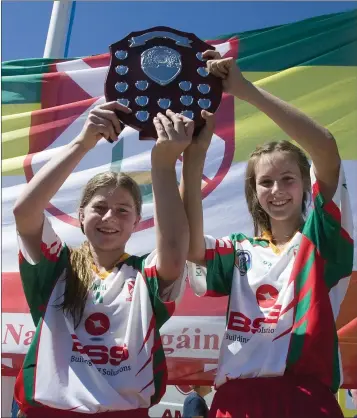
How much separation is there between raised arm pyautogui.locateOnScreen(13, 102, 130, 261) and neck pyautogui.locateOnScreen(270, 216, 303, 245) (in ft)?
2.23

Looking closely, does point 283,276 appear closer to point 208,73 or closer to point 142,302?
point 142,302

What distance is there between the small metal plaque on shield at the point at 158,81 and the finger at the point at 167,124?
54 millimetres

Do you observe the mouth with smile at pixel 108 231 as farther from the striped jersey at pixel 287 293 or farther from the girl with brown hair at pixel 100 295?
the striped jersey at pixel 287 293

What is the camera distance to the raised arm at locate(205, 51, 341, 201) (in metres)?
1.74

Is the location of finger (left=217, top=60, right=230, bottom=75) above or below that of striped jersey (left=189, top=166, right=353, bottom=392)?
above

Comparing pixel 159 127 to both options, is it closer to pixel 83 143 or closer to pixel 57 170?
pixel 83 143

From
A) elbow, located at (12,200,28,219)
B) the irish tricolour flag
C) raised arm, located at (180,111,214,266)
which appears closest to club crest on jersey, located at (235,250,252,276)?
raised arm, located at (180,111,214,266)

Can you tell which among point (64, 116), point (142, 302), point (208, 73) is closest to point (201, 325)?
point (142, 302)

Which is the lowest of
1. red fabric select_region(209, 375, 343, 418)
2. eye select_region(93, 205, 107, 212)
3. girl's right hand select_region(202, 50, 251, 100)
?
red fabric select_region(209, 375, 343, 418)

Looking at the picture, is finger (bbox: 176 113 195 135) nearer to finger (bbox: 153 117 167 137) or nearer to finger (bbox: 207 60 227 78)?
finger (bbox: 153 117 167 137)

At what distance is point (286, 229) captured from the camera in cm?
194

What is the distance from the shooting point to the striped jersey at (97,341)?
1644 mm

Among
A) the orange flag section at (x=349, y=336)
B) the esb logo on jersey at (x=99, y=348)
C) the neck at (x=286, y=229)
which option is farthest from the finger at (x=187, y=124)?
the orange flag section at (x=349, y=336)

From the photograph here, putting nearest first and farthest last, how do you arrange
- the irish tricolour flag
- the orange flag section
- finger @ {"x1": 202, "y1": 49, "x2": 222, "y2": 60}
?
finger @ {"x1": 202, "y1": 49, "x2": 222, "y2": 60} → the orange flag section → the irish tricolour flag
